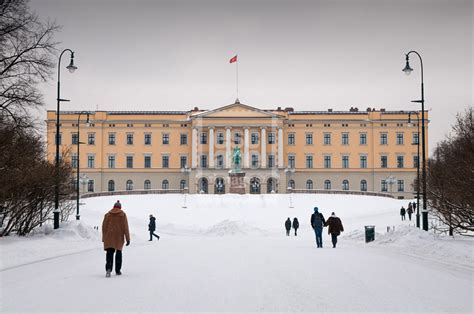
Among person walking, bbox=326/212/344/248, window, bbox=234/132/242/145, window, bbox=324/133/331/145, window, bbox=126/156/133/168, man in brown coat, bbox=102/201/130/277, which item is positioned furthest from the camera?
window, bbox=324/133/331/145

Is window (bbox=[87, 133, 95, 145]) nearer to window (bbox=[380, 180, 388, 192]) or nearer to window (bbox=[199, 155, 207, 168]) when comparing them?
window (bbox=[199, 155, 207, 168])

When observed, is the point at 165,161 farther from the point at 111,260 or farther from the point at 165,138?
the point at 111,260

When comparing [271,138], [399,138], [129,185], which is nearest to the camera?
[271,138]

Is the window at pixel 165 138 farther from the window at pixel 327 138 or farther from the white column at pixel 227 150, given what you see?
the window at pixel 327 138

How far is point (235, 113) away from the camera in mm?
87375

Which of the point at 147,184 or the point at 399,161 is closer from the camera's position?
the point at 147,184

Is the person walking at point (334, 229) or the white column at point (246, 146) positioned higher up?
the white column at point (246, 146)

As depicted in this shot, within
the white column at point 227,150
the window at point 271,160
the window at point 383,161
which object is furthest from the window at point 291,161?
the window at point 383,161

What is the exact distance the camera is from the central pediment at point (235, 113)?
8712 centimetres

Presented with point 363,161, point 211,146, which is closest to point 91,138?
point 211,146

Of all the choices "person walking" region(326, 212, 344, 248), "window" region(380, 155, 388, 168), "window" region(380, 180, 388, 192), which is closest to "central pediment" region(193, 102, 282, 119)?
"window" region(380, 155, 388, 168)

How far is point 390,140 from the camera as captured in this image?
91.3 meters

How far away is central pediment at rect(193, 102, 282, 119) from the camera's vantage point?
87.1 metres

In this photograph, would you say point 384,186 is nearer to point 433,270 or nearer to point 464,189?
point 464,189
